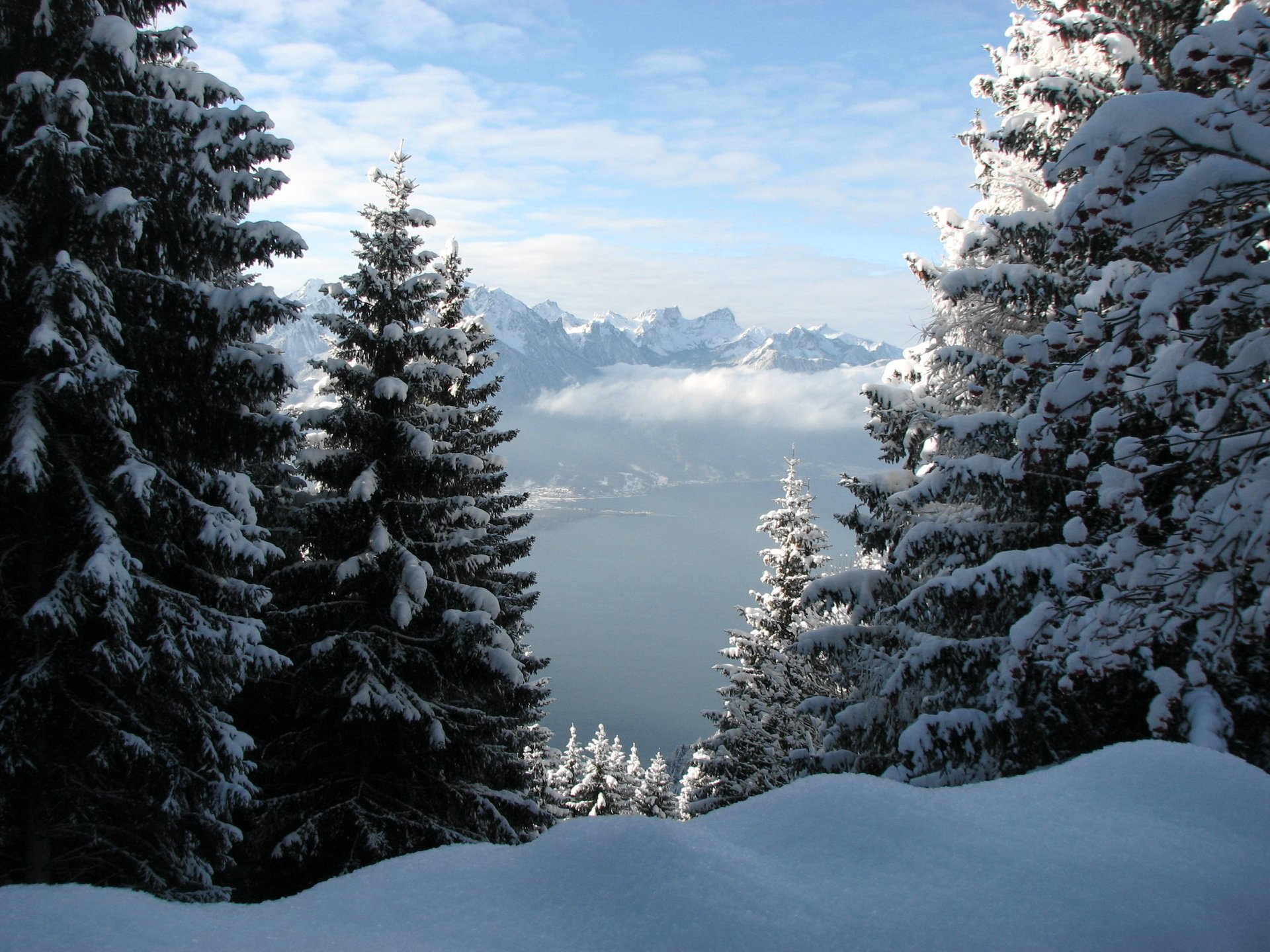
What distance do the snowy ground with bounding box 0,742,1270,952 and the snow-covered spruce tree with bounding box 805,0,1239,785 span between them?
3638mm

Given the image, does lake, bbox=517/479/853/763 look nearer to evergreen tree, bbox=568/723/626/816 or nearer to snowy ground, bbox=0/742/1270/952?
evergreen tree, bbox=568/723/626/816

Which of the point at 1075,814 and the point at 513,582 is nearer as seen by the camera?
the point at 1075,814

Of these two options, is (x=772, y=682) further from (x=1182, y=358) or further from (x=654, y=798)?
(x=654, y=798)

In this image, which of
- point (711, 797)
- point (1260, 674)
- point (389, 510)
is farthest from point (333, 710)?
point (711, 797)

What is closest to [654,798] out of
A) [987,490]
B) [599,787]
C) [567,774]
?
[599,787]

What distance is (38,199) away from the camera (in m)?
5.69

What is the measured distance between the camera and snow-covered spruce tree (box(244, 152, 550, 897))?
8672 mm

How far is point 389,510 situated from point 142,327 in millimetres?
3841

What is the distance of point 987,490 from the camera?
304 inches

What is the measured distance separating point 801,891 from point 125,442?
6.15 meters

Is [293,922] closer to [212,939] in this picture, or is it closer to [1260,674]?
[212,939]

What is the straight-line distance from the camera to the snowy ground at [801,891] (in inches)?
73.7

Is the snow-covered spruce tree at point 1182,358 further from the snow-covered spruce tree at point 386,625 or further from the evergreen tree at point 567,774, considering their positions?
the evergreen tree at point 567,774

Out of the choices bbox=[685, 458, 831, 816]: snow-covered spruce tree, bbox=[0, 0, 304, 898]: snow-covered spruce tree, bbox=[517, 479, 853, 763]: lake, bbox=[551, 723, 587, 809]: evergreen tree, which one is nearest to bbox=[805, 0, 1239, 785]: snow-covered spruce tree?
bbox=[685, 458, 831, 816]: snow-covered spruce tree
